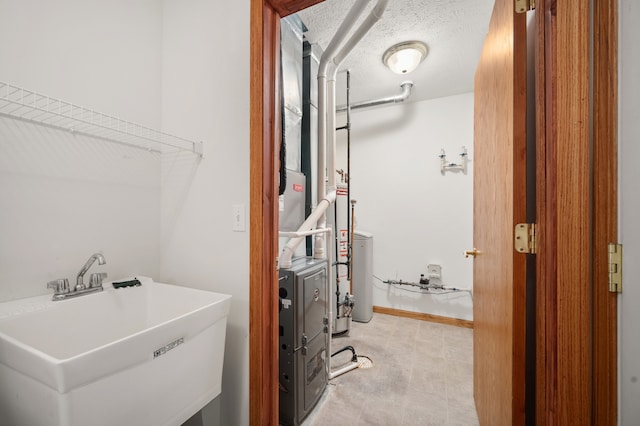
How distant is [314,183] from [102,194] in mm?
1446

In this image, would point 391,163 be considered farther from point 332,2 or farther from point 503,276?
point 503,276

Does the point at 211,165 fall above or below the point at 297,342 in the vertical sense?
above

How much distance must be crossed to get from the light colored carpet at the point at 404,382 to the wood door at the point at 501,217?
1.14ft

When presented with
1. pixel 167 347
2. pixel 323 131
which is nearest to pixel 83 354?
pixel 167 347

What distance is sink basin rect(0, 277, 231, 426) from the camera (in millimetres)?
585

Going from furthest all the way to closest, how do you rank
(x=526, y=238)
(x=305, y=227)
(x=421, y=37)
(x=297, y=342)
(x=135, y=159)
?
(x=421, y=37), (x=305, y=227), (x=297, y=342), (x=135, y=159), (x=526, y=238)

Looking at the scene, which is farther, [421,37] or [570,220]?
[421,37]

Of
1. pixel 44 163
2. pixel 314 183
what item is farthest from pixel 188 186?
pixel 314 183

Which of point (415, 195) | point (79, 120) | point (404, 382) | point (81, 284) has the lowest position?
point (404, 382)

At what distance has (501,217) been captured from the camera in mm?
1053

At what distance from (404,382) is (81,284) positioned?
80.8 inches

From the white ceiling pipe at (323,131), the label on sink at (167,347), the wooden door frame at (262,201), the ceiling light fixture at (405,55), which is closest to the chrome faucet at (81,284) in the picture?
the label on sink at (167,347)

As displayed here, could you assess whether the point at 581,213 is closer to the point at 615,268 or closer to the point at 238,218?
the point at 615,268

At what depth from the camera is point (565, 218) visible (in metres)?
0.69
